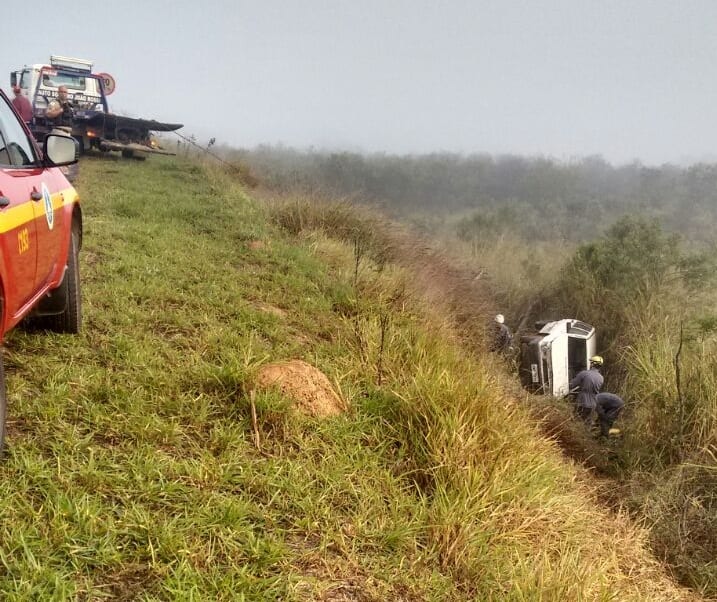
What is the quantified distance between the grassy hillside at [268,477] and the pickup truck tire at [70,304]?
0.11 m

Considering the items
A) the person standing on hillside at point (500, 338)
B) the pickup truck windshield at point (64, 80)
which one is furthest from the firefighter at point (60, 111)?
the person standing on hillside at point (500, 338)

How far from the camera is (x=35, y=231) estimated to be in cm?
265

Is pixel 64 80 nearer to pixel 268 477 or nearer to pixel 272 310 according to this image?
pixel 272 310

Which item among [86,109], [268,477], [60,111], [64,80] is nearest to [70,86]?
[64,80]

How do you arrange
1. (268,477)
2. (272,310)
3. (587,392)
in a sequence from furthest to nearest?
1. (587,392)
2. (272,310)
3. (268,477)

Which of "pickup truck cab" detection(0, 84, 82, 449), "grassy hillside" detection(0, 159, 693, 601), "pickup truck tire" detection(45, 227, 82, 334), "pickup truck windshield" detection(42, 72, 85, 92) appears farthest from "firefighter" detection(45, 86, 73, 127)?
"pickup truck tire" detection(45, 227, 82, 334)

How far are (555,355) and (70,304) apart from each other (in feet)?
32.9

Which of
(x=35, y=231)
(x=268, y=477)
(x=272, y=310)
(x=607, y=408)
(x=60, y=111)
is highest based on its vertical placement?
(x=60, y=111)

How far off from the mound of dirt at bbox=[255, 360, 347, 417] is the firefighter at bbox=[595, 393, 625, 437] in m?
6.40

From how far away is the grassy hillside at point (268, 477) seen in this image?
6.81 ft

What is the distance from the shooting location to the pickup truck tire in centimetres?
360

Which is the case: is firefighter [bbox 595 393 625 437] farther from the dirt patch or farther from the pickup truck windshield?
the pickup truck windshield

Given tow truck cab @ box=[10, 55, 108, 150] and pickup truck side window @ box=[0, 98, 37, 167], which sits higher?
tow truck cab @ box=[10, 55, 108, 150]

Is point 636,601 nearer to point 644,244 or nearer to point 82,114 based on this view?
point 644,244
